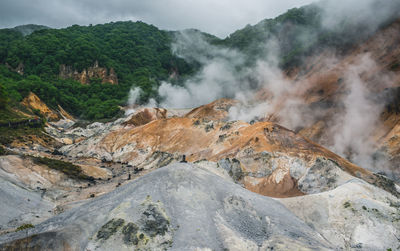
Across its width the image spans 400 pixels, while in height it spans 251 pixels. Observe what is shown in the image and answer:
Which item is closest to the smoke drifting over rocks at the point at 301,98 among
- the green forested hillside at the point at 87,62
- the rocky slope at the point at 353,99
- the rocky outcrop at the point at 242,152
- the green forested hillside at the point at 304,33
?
the rocky slope at the point at 353,99

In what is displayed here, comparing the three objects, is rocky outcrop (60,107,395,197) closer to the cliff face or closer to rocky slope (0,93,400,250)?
rocky slope (0,93,400,250)

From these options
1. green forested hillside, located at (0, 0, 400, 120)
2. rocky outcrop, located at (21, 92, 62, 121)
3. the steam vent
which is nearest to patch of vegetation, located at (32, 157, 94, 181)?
the steam vent

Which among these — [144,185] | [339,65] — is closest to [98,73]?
[339,65]

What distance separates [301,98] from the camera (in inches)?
2350

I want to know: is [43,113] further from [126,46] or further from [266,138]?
[126,46]

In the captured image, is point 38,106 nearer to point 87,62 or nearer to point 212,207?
point 87,62

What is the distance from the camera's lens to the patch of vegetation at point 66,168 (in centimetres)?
3037

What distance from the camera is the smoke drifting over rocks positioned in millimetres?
42938

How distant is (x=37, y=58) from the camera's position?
11525cm

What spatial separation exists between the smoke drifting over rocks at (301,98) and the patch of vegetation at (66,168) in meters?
34.5

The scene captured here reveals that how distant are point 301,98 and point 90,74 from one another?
9052 cm

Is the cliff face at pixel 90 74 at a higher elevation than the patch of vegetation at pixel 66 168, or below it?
higher

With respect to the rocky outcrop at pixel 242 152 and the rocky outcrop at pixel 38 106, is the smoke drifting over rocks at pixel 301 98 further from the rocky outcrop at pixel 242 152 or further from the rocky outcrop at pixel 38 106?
the rocky outcrop at pixel 38 106

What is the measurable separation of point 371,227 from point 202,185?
9225 mm
